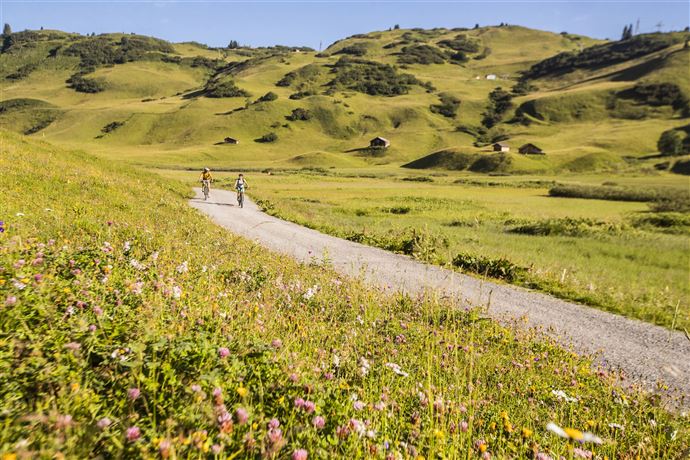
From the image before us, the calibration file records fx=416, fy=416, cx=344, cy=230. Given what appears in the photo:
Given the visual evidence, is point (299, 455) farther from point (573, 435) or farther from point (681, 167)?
point (681, 167)

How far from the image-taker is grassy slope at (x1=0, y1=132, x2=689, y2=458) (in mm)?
2598

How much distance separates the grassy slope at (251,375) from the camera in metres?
2.60

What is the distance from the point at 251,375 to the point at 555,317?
9.27 metres

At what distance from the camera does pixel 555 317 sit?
10336mm

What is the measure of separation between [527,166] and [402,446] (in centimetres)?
12288

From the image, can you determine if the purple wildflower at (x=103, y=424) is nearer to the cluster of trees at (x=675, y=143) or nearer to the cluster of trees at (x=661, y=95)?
the cluster of trees at (x=675, y=143)

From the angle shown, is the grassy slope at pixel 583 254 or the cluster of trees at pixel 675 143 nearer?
the grassy slope at pixel 583 254

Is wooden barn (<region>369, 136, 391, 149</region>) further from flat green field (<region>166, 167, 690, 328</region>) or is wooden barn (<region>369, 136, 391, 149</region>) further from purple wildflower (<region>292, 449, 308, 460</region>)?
purple wildflower (<region>292, 449, 308, 460</region>)

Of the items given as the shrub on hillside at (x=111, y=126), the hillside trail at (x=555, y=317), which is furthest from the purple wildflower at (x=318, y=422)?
the shrub on hillside at (x=111, y=126)

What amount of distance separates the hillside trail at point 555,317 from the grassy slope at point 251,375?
3.41 feet

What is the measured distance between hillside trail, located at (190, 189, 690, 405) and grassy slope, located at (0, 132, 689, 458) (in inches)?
40.9

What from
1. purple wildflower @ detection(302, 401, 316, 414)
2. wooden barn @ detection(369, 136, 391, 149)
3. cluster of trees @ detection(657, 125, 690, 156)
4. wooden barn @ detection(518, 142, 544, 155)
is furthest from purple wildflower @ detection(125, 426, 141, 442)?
wooden barn @ detection(369, 136, 391, 149)

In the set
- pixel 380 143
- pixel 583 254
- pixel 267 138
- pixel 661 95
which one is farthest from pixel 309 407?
pixel 661 95

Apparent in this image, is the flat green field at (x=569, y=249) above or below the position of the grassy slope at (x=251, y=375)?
below
